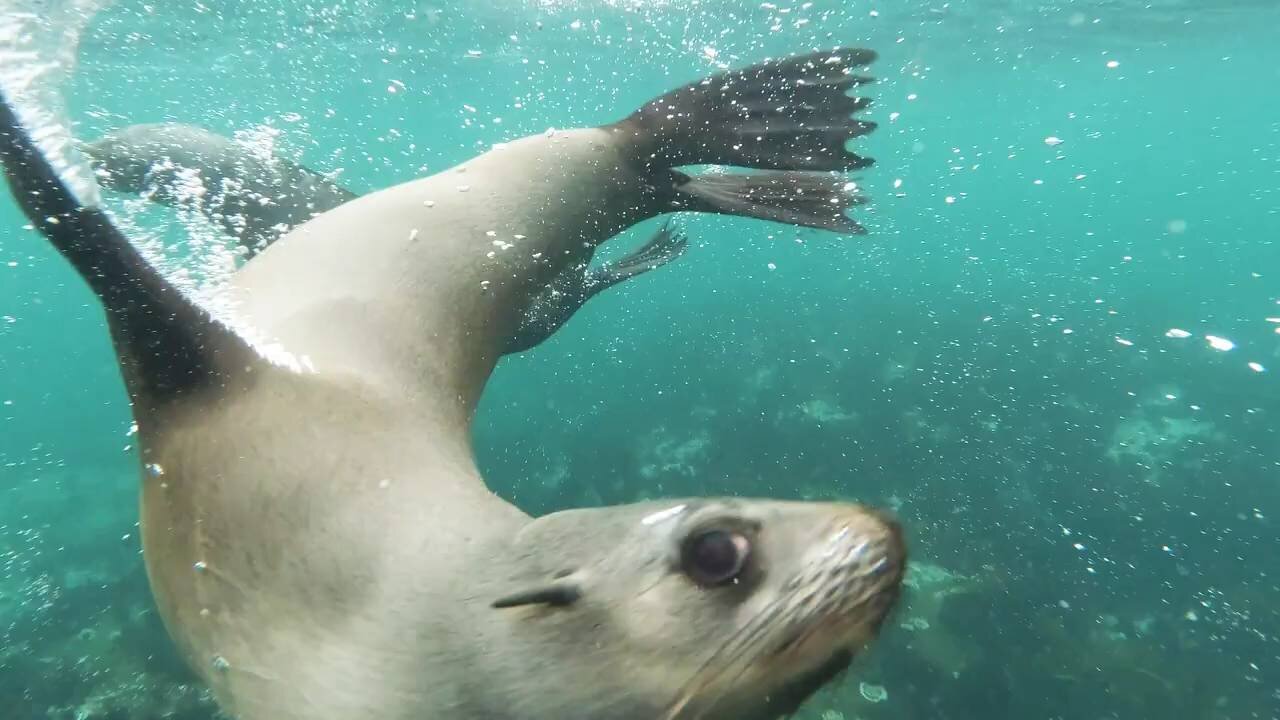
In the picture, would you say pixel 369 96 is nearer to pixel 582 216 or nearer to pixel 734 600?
pixel 582 216

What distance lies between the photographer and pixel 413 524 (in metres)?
1.44

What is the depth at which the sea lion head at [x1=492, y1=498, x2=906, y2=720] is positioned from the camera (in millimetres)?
932

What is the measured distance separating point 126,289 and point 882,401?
9.90 meters

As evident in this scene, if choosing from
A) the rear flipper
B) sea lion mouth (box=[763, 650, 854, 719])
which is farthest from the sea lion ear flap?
the rear flipper

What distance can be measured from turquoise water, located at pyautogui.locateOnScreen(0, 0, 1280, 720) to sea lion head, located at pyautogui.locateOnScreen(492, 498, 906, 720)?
192 millimetres

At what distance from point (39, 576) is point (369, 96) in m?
29.1

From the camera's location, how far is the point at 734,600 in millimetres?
977

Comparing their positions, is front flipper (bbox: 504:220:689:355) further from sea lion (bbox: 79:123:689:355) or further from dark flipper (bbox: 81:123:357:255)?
dark flipper (bbox: 81:123:357:255)

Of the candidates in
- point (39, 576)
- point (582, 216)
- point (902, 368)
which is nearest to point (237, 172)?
point (582, 216)

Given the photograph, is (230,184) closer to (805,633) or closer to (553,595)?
(553,595)

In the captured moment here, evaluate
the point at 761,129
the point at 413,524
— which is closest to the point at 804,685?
the point at 413,524

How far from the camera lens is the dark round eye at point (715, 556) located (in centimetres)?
100

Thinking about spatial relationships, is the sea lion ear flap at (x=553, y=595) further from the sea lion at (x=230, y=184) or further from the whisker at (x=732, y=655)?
the sea lion at (x=230, y=184)

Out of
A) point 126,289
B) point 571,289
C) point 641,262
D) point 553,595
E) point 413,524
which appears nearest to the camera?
point 553,595
